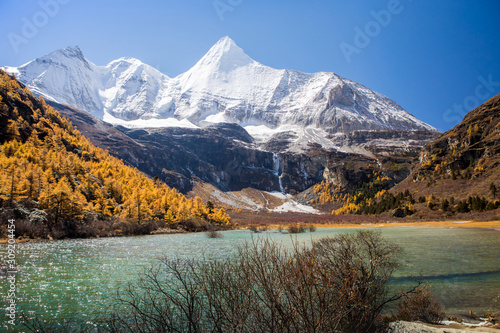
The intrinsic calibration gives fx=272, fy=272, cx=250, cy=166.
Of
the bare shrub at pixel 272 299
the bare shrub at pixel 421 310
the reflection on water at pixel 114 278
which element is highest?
the bare shrub at pixel 272 299

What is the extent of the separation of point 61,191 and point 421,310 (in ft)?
185

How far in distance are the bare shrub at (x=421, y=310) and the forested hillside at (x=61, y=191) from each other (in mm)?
51139

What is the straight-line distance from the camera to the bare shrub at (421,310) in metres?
11.3

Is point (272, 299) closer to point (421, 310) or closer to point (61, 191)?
point (421, 310)

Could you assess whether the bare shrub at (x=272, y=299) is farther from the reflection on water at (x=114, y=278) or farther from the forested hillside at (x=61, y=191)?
the forested hillside at (x=61, y=191)

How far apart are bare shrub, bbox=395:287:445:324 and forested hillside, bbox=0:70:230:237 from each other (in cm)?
5114

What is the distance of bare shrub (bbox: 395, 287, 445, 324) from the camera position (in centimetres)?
1130

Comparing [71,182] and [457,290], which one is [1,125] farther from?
[457,290]

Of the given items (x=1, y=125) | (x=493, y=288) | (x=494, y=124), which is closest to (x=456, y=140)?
(x=494, y=124)

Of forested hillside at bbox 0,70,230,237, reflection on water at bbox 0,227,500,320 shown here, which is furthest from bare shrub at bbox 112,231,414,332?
forested hillside at bbox 0,70,230,237

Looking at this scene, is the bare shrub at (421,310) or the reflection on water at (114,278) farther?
the reflection on water at (114,278)

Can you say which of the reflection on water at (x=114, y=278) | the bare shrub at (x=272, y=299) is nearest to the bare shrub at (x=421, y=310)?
the reflection on water at (x=114, y=278)

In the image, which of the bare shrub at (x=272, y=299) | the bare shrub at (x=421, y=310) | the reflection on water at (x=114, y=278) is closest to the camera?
the bare shrub at (x=272, y=299)

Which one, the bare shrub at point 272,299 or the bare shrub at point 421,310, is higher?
the bare shrub at point 272,299
